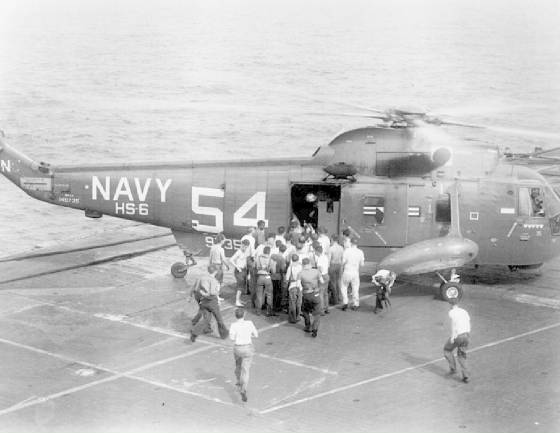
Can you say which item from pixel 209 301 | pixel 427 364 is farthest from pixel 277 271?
pixel 427 364

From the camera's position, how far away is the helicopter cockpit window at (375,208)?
63.6ft

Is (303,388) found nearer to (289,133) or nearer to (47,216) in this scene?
(47,216)

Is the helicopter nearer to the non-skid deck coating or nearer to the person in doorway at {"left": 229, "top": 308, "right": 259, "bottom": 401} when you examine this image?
the non-skid deck coating

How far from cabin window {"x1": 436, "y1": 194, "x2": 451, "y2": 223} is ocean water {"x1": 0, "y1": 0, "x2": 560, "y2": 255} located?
1.97 metres

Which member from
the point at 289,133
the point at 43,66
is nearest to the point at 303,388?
the point at 289,133

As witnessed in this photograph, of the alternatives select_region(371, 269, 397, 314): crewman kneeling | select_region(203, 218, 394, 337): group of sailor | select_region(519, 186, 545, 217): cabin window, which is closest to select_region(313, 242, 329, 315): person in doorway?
select_region(203, 218, 394, 337): group of sailor

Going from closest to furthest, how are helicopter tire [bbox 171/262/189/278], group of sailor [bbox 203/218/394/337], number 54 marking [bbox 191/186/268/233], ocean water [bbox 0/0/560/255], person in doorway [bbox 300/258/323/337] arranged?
1. person in doorway [bbox 300/258/323/337]
2. group of sailor [bbox 203/218/394/337]
3. number 54 marking [bbox 191/186/268/233]
4. helicopter tire [bbox 171/262/189/278]
5. ocean water [bbox 0/0/560/255]

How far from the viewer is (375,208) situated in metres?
19.4

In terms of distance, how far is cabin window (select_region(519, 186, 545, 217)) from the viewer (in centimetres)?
1934

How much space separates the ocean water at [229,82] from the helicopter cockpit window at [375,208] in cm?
249

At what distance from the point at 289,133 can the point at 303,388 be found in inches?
1470

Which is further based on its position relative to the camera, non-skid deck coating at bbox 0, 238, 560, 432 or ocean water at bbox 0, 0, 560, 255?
ocean water at bbox 0, 0, 560, 255

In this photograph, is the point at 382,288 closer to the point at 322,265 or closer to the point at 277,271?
the point at 322,265

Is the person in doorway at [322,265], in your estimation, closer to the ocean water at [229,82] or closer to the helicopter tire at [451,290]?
the helicopter tire at [451,290]
